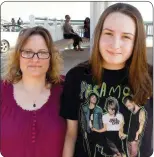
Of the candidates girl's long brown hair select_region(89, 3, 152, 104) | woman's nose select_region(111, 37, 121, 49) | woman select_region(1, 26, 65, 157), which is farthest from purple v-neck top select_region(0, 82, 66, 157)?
woman's nose select_region(111, 37, 121, 49)

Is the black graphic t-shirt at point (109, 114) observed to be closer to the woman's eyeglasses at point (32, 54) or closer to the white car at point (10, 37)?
the woman's eyeglasses at point (32, 54)

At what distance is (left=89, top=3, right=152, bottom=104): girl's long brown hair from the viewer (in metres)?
0.82

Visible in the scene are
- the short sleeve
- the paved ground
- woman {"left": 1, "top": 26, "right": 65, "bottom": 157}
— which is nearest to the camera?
the short sleeve

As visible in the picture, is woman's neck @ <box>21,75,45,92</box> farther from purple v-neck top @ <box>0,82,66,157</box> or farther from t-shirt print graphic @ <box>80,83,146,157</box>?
t-shirt print graphic @ <box>80,83,146,157</box>

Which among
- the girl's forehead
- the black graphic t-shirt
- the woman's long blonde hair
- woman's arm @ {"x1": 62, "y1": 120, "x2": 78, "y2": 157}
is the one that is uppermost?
the girl's forehead

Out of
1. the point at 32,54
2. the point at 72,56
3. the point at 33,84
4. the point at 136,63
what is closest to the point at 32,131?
the point at 33,84

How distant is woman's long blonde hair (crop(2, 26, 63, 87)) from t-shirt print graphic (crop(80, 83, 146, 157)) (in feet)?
0.81

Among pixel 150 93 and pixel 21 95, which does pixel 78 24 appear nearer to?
pixel 21 95

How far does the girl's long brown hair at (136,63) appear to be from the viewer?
818 mm

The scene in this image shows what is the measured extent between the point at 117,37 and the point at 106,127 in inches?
11.4

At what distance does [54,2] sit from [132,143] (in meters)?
0.58

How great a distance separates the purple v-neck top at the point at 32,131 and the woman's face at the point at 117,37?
342mm

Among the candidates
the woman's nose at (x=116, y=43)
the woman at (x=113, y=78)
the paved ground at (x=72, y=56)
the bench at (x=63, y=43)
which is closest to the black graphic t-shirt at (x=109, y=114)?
the woman at (x=113, y=78)

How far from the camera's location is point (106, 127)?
86cm
